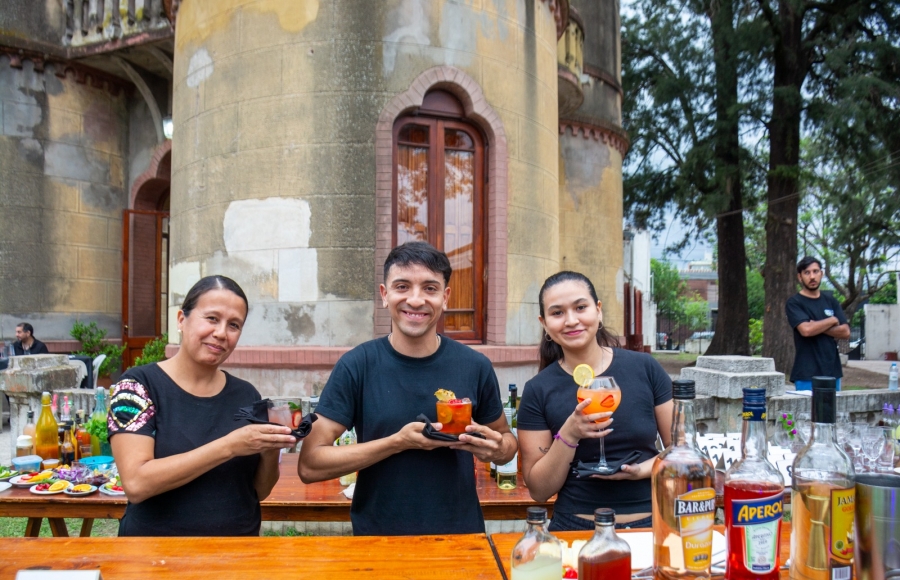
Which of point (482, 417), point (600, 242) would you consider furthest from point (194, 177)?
point (600, 242)

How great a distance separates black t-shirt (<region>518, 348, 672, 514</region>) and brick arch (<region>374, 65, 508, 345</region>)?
Answer: 16.6 ft

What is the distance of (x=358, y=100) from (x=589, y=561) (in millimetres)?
6877

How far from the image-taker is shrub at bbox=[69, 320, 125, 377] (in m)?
10.9

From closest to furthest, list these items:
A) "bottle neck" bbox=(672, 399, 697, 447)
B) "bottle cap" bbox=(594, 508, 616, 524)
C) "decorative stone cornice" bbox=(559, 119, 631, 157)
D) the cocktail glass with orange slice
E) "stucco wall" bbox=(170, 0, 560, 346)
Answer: "bottle cap" bbox=(594, 508, 616, 524) → "bottle neck" bbox=(672, 399, 697, 447) → the cocktail glass with orange slice → "stucco wall" bbox=(170, 0, 560, 346) → "decorative stone cornice" bbox=(559, 119, 631, 157)

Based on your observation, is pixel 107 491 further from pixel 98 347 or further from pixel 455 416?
pixel 98 347

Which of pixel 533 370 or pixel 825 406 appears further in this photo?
pixel 533 370

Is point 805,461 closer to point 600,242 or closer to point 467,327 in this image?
point 467,327

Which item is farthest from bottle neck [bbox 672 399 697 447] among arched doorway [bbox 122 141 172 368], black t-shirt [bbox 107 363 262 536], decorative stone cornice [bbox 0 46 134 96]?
decorative stone cornice [bbox 0 46 134 96]

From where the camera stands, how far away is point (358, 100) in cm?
770

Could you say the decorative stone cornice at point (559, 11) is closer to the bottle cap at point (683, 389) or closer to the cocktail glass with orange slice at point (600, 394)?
the cocktail glass with orange slice at point (600, 394)

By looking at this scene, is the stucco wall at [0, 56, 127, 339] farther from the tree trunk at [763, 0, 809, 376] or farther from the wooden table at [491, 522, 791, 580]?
the tree trunk at [763, 0, 809, 376]

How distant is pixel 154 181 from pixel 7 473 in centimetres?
893

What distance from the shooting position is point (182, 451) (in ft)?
8.21

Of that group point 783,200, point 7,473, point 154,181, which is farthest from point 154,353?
point 783,200
